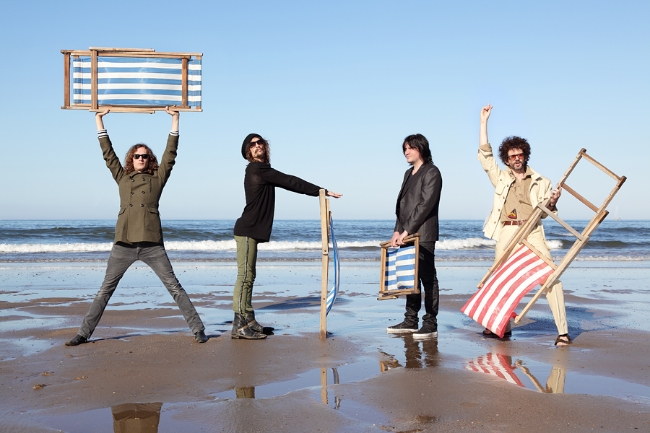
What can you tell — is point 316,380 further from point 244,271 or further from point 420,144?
point 420,144

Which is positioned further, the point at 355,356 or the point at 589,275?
the point at 589,275

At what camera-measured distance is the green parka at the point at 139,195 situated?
6461 mm

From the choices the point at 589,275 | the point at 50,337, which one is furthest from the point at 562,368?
the point at 589,275

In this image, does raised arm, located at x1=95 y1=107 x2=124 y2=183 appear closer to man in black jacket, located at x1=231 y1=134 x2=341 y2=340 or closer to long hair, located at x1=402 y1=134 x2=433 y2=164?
man in black jacket, located at x1=231 y1=134 x2=341 y2=340

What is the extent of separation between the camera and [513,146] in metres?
7.09

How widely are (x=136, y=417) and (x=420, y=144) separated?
14.2ft

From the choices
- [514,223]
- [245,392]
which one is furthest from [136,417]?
[514,223]

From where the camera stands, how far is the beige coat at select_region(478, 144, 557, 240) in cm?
695

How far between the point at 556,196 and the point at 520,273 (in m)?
0.87

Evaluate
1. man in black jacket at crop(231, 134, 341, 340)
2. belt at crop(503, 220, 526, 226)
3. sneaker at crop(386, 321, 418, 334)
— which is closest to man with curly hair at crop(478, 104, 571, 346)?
belt at crop(503, 220, 526, 226)

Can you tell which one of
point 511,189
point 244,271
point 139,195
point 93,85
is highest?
point 93,85

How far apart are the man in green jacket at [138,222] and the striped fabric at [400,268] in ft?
6.82

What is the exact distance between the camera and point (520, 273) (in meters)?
6.73

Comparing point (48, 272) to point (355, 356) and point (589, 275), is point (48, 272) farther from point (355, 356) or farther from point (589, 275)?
point (589, 275)
